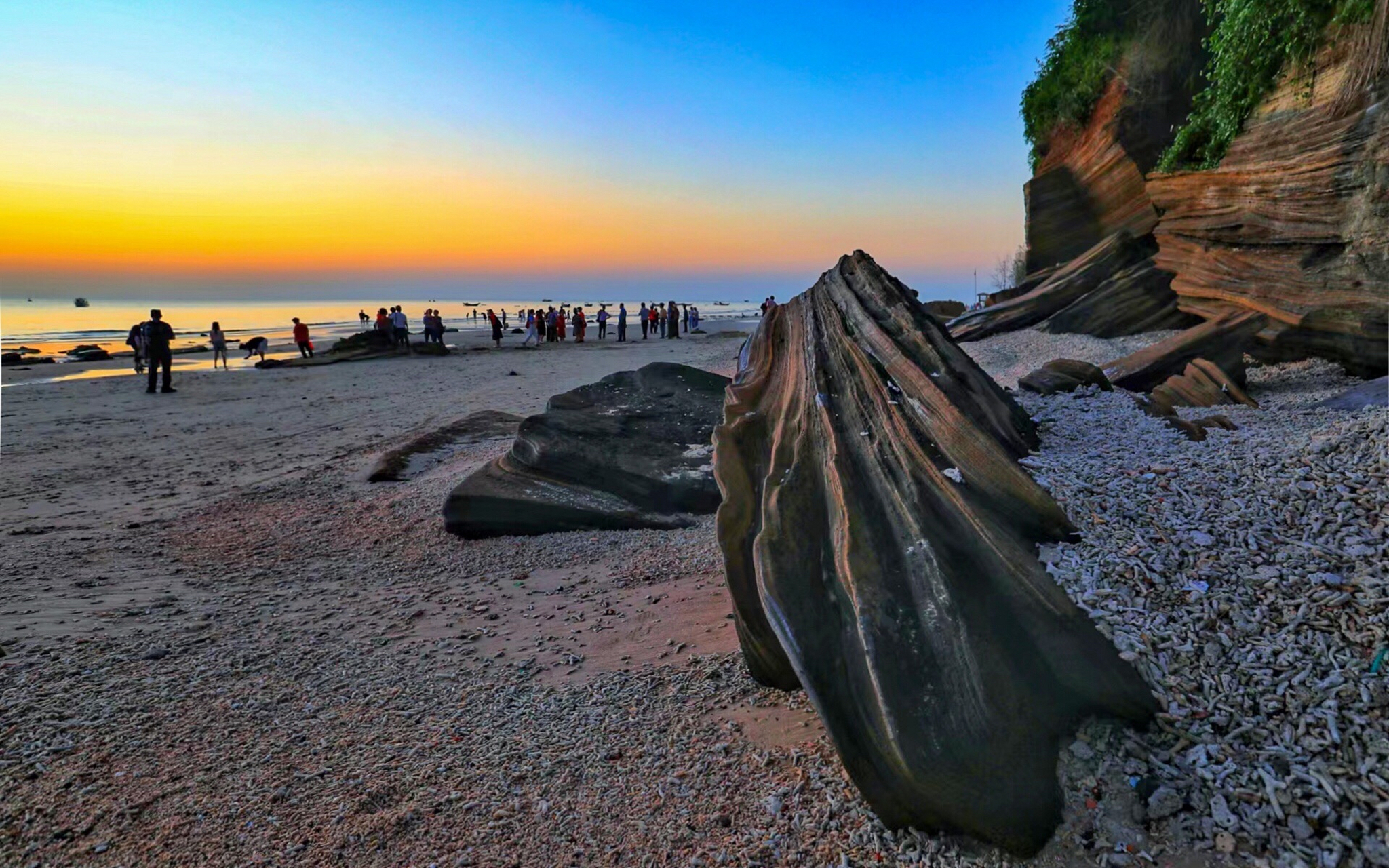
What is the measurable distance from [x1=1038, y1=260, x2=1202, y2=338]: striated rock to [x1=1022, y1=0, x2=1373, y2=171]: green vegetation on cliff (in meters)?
1.75

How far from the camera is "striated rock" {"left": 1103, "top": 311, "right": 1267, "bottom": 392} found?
7453 mm

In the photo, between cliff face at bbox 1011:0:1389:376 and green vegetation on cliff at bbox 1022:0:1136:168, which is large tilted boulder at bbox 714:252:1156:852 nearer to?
cliff face at bbox 1011:0:1389:376

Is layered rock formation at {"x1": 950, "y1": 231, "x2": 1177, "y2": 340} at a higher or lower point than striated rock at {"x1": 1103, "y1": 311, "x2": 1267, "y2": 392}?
higher

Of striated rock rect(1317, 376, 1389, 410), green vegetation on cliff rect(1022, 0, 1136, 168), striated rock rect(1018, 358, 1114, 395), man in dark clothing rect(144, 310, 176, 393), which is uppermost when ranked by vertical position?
green vegetation on cliff rect(1022, 0, 1136, 168)

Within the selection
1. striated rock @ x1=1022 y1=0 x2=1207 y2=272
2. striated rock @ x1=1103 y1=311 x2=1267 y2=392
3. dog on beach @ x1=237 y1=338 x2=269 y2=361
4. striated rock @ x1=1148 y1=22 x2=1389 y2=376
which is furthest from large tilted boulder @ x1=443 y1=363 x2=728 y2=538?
dog on beach @ x1=237 y1=338 x2=269 y2=361

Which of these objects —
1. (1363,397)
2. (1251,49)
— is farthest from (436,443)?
(1251,49)

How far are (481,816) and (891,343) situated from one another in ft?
12.1

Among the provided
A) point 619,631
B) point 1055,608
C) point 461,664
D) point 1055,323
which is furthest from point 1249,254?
point 461,664

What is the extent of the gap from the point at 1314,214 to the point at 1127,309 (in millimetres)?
4022

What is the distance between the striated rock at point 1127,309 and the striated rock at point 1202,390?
14.2ft

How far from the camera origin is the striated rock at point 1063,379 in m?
6.13

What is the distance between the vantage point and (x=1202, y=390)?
20.7ft

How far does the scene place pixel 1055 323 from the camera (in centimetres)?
1185

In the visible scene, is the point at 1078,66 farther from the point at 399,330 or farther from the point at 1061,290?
the point at 399,330
